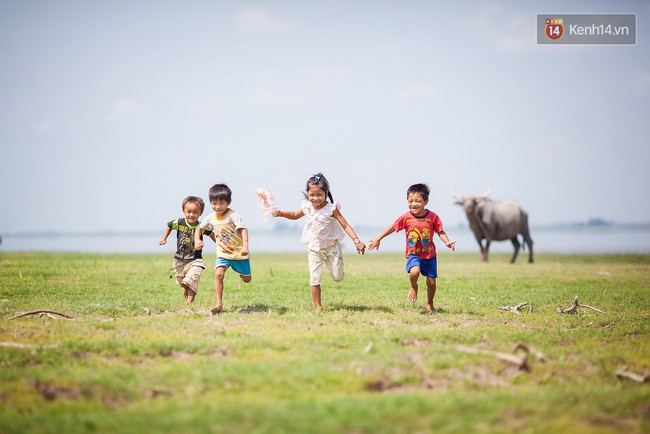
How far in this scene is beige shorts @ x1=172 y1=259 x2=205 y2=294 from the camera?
10.9 m

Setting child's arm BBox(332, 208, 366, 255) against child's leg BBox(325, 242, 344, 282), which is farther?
child's leg BBox(325, 242, 344, 282)

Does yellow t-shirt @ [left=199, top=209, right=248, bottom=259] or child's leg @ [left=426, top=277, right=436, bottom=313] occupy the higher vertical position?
yellow t-shirt @ [left=199, top=209, right=248, bottom=259]

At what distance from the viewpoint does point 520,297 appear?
12711 mm

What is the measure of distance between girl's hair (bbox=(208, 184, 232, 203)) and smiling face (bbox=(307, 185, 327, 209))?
1374mm

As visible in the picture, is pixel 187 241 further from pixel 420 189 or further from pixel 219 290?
pixel 420 189

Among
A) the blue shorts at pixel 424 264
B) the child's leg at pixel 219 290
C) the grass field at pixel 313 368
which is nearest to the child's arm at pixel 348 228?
the blue shorts at pixel 424 264

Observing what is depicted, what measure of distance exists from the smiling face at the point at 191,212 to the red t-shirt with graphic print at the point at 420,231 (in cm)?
360

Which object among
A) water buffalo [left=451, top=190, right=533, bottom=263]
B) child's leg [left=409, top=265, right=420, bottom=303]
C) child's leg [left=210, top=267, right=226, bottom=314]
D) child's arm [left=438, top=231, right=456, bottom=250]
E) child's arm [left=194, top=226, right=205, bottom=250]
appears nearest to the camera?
child's leg [left=210, top=267, right=226, bottom=314]

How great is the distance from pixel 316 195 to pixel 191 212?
244cm

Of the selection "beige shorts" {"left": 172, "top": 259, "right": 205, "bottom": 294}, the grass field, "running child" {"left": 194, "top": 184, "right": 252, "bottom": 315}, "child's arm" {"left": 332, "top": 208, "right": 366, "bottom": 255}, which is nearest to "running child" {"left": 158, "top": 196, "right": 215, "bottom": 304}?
"beige shorts" {"left": 172, "top": 259, "right": 205, "bottom": 294}

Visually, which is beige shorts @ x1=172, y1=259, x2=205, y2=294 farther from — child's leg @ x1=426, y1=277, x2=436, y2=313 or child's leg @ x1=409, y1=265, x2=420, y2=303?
child's leg @ x1=426, y1=277, x2=436, y2=313

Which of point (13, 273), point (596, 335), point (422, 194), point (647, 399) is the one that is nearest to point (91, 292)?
point (13, 273)

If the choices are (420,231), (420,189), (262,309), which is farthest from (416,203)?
(262,309)

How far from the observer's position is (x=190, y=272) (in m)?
11.0
